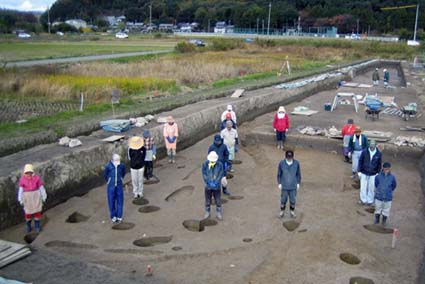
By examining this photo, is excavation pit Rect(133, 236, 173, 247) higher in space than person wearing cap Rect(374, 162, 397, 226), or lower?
lower

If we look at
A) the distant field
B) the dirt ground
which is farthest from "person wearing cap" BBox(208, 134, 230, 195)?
the distant field

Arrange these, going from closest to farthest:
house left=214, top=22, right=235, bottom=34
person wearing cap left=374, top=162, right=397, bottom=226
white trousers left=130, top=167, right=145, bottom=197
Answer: person wearing cap left=374, top=162, right=397, bottom=226 → white trousers left=130, top=167, right=145, bottom=197 → house left=214, top=22, right=235, bottom=34

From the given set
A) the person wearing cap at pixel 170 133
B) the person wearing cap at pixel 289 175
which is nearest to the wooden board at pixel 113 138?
the person wearing cap at pixel 170 133

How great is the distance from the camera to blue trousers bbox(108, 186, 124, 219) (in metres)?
9.13

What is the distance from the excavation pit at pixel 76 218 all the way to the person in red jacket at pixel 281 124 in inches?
286

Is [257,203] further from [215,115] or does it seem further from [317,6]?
[317,6]

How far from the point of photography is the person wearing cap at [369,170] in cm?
1016

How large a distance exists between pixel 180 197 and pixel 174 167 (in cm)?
244

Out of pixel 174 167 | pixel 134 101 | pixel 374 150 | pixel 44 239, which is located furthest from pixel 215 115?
pixel 44 239

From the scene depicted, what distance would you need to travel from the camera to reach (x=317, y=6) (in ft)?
389

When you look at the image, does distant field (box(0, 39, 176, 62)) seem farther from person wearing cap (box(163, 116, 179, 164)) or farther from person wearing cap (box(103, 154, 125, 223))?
person wearing cap (box(103, 154, 125, 223))

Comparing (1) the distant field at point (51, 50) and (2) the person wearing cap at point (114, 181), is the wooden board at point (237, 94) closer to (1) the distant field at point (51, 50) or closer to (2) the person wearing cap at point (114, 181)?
(2) the person wearing cap at point (114, 181)

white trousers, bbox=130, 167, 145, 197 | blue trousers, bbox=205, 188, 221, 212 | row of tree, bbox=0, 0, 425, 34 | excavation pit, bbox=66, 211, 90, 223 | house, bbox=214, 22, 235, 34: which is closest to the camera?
blue trousers, bbox=205, 188, 221, 212

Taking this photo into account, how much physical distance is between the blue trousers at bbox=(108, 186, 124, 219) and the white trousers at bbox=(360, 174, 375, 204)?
528 cm
